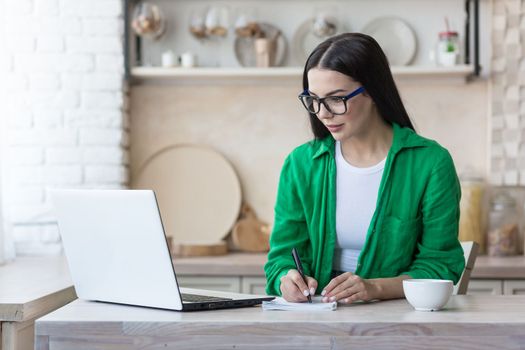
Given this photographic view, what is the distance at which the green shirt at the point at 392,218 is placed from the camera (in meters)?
2.14

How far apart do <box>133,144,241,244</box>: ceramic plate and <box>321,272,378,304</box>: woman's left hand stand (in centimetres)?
201

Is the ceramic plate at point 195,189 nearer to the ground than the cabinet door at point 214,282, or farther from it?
farther from it

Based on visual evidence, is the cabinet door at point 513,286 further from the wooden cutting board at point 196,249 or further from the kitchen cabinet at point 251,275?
the wooden cutting board at point 196,249

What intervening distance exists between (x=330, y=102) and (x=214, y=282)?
147 cm

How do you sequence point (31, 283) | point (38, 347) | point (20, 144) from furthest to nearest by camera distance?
point (20, 144)
point (31, 283)
point (38, 347)

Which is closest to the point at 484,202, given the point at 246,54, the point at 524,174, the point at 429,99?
the point at 524,174

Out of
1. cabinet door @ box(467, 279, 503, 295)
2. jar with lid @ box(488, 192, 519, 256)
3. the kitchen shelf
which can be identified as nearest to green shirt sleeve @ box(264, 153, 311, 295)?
cabinet door @ box(467, 279, 503, 295)

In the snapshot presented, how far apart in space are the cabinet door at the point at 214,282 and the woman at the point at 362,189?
1137 millimetres

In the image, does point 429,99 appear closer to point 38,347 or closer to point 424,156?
point 424,156

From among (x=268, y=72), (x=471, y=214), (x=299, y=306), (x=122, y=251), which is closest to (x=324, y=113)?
(x=299, y=306)

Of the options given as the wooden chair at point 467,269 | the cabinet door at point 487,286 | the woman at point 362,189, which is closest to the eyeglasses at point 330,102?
the woman at point 362,189

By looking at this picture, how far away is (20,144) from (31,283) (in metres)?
1.18

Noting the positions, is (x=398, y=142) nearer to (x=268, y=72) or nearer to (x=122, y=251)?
(x=122, y=251)

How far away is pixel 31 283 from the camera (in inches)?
108
